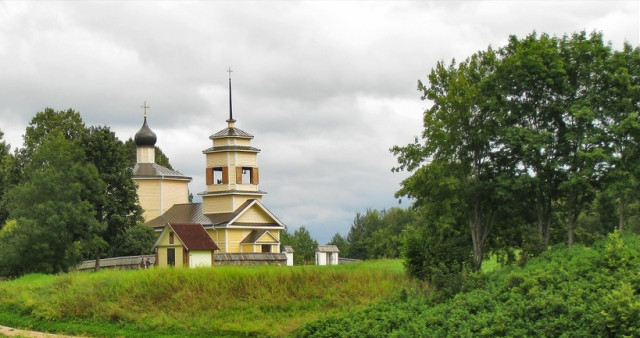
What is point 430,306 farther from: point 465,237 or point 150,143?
→ point 150,143

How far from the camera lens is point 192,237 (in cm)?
3881

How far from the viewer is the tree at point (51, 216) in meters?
37.1

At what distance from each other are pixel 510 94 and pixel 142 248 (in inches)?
1163

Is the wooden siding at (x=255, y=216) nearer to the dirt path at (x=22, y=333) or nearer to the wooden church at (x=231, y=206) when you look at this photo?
the wooden church at (x=231, y=206)

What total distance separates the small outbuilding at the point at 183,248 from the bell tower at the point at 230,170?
17191mm

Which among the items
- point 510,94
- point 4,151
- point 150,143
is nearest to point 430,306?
point 510,94

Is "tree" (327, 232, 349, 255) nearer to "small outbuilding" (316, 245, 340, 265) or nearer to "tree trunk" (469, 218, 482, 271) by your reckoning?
"small outbuilding" (316, 245, 340, 265)

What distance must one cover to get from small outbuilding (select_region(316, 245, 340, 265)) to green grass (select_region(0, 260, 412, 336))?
18.1m

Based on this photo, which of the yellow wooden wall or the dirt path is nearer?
the dirt path

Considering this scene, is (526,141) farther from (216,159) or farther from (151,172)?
(151,172)

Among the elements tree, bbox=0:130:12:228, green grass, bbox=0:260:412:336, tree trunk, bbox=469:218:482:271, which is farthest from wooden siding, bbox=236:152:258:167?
tree trunk, bbox=469:218:482:271

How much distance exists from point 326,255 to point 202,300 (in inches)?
859

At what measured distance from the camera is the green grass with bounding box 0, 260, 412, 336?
83.5 ft

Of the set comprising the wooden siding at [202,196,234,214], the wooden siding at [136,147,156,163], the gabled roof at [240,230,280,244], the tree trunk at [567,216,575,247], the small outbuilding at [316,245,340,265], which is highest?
the wooden siding at [136,147,156,163]
